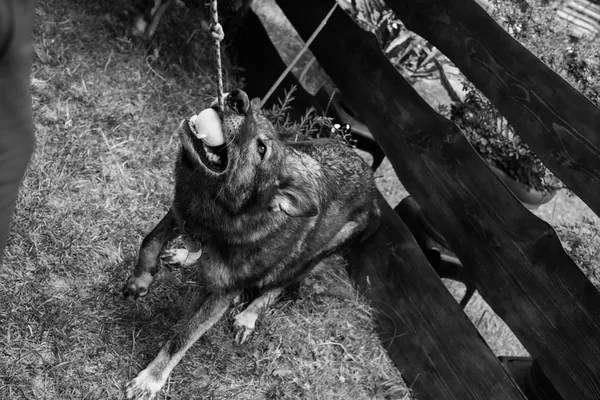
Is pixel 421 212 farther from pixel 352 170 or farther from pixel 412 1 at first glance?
pixel 412 1

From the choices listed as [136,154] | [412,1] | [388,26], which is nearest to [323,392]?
[136,154]

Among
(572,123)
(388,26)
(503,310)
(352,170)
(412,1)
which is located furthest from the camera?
(388,26)

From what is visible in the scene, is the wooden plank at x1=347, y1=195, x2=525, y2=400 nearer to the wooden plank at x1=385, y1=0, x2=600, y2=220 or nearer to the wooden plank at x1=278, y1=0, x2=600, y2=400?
the wooden plank at x1=278, y1=0, x2=600, y2=400

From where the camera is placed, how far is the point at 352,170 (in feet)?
14.1

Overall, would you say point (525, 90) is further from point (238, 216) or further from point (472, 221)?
point (238, 216)

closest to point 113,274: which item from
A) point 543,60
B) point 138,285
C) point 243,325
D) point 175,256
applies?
point 138,285

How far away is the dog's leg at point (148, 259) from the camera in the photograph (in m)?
3.56

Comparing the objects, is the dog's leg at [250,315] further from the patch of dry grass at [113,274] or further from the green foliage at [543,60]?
the green foliage at [543,60]

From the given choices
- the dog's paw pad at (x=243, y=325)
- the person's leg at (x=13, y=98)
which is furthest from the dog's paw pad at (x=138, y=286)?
the person's leg at (x=13, y=98)

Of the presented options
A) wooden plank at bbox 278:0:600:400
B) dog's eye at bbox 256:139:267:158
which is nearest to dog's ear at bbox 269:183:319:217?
dog's eye at bbox 256:139:267:158

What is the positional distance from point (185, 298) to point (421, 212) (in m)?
2.17

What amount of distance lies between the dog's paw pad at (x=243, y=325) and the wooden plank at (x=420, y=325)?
1.18 meters

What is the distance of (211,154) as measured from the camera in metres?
3.03

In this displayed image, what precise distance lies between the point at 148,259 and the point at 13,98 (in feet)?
7.24
